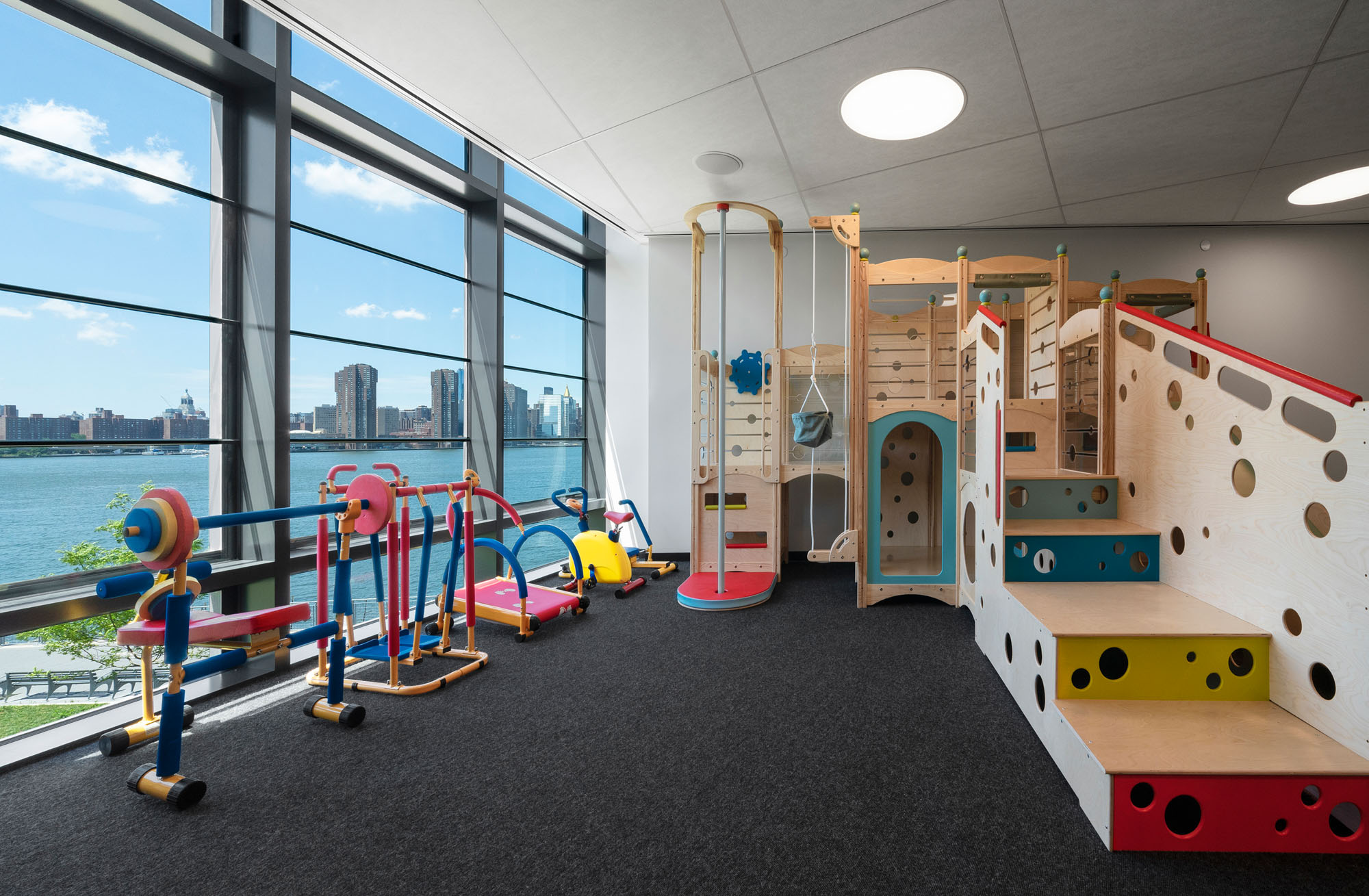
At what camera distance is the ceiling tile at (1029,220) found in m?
4.57

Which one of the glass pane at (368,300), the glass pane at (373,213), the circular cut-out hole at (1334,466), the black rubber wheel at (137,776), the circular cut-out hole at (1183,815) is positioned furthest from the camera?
the glass pane at (373,213)

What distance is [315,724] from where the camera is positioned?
2199 millimetres

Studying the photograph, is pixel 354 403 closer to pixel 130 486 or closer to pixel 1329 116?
pixel 130 486

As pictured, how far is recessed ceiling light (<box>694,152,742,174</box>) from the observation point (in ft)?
12.3

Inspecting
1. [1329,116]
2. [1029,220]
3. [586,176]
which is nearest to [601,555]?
[586,176]

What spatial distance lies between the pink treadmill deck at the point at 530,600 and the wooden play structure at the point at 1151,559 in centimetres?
157

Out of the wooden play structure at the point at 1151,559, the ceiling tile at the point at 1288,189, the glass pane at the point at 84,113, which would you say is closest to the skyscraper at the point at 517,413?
the wooden play structure at the point at 1151,559

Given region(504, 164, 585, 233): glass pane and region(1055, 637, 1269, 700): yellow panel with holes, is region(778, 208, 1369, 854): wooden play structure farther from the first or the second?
region(504, 164, 585, 233): glass pane

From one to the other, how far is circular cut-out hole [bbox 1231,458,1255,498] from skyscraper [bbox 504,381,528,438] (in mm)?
4671

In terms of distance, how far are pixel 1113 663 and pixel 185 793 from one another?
2.99 m

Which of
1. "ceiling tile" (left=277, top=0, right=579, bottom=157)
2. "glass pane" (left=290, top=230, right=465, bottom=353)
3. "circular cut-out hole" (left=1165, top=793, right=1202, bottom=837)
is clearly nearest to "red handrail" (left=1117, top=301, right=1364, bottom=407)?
"circular cut-out hole" (left=1165, top=793, right=1202, bottom=837)

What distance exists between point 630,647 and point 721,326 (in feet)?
6.97

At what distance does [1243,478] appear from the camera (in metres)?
2.00

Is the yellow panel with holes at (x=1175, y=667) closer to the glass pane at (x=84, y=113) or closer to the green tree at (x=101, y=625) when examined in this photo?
the green tree at (x=101, y=625)
